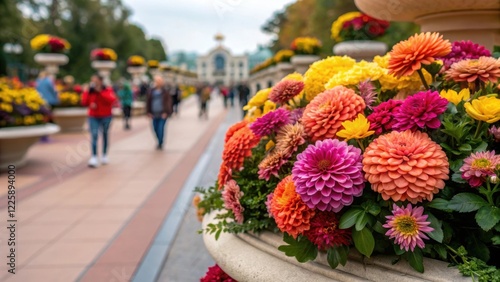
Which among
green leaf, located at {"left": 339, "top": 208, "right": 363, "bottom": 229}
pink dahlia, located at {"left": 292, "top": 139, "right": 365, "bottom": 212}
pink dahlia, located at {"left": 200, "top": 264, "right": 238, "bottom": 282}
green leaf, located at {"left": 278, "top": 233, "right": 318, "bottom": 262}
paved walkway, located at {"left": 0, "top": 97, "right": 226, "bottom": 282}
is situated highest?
pink dahlia, located at {"left": 292, "top": 139, "right": 365, "bottom": 212}

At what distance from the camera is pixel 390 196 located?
1.48 metres

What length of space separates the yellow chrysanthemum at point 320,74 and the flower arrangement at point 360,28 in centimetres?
328

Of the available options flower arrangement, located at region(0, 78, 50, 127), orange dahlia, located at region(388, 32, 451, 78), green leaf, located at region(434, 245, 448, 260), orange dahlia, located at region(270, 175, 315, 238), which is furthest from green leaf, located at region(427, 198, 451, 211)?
flower arrangement, located at region(0, 78, 50, 127)

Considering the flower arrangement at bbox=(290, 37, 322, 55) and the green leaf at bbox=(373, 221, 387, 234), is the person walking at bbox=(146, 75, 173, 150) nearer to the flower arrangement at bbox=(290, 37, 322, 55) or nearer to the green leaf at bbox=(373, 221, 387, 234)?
the flower arrangement at bbox=(290, 37, 322, 55)

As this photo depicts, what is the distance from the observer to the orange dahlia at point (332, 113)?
5.71 feet

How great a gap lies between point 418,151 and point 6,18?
31000 millimetres

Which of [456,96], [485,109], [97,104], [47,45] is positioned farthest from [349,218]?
[47,45]

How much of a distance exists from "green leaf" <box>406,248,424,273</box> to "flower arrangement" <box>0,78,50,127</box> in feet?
23.8

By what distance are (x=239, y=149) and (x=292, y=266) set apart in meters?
0.61

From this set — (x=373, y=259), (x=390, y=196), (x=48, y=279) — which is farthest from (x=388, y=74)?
(x=48, y=279)

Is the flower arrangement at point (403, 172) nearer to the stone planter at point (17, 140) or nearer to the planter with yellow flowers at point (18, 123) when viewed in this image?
the stone planter at point (17, 140)

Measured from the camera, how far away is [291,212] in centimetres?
159

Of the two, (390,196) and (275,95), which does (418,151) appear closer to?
(390,196)

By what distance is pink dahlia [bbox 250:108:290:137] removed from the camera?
Result: 6.41 feet
